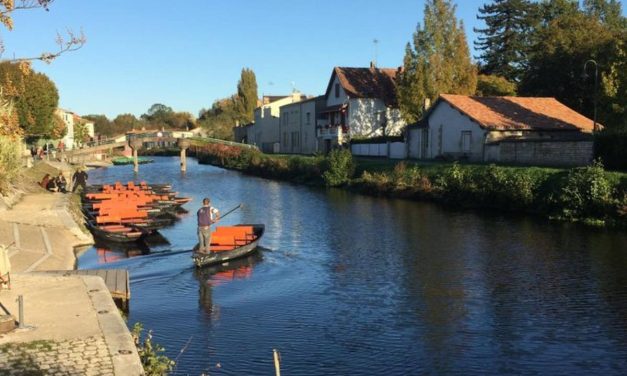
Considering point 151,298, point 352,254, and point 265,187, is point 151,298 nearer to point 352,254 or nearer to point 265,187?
point 352,254

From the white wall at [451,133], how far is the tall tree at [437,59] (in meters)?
5.71

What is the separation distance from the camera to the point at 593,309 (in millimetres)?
13758

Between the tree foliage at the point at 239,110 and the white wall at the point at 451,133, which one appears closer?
the white wall at the point at 451,133

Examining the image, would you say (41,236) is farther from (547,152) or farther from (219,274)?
(547,152)

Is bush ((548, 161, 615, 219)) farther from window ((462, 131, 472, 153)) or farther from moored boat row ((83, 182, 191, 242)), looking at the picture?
moored boat row ((83, 182, 191, 242))

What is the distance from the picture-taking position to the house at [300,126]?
232 ft

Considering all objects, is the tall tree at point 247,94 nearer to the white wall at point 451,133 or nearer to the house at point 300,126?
the house at point 300,126

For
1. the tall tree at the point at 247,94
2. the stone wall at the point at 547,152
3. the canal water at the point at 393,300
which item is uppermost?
the tall tree at the point at 247,94

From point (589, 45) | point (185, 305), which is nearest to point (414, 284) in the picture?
point (185, 305)

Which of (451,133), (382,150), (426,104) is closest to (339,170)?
(382,150)

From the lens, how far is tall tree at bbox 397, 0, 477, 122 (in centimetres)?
5138

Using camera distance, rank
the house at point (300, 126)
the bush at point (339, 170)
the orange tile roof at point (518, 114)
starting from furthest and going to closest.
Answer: the house at point (300, 126)
the bush at point (339, 170)
the orange tile roof at point (518, 114)

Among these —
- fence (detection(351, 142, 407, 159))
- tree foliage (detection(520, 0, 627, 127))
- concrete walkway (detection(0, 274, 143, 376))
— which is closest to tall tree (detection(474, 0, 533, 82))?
tree foliage (detection(520, 0, 627, 127))

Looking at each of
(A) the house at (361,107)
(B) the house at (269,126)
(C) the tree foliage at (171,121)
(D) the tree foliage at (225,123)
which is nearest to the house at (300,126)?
(B) the house at (269,126)
